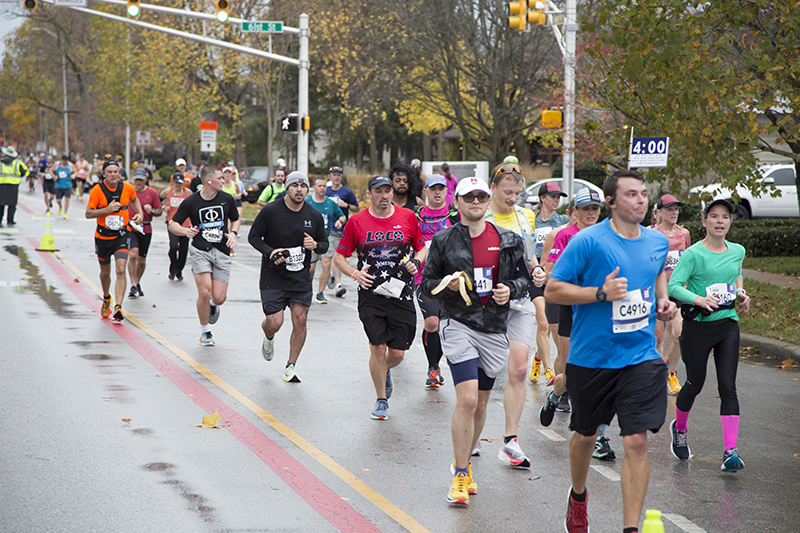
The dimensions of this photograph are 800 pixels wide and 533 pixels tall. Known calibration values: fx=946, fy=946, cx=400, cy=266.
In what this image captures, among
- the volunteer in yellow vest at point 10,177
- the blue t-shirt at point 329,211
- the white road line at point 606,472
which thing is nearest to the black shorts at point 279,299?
the white road line at point 606,472

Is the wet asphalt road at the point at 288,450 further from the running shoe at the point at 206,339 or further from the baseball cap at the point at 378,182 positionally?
the baseball cap at the point at 378,182

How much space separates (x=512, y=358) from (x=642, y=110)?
27.8ft

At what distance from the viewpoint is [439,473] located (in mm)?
6230

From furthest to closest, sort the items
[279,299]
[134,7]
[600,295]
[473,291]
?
[134,7]
[279,299]
[473,291]
[600,295]

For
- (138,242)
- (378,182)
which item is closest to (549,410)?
(378,182)

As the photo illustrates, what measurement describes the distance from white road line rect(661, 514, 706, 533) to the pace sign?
341 inches

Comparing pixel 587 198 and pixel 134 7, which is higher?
pixel 134 7

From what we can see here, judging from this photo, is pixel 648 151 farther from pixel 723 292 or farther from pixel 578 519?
pixel 578 519

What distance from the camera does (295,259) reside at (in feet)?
29.7

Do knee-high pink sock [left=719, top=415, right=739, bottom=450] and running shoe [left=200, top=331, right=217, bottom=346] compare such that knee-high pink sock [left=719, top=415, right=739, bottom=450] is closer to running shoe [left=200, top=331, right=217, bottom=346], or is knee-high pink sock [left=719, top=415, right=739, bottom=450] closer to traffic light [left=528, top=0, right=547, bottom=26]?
running shoe [left=200, top=331, right=217, bottom=346]

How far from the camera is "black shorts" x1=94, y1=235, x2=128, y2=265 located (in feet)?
40.8

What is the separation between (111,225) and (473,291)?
779cm

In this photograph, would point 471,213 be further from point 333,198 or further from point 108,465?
point 333,198

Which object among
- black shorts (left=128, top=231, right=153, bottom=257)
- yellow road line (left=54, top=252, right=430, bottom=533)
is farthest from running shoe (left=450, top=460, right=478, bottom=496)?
black shorts (left=128, top=231, right=153, bottom=257)
